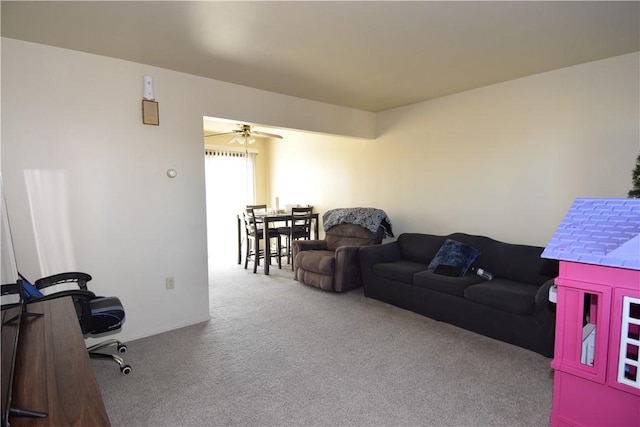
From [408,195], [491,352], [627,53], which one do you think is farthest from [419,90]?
[491,352]

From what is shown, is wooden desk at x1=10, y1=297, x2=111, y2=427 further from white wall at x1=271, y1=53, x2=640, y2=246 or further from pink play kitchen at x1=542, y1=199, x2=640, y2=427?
white wall at x1=271, y1=53, x2=640, y2=246

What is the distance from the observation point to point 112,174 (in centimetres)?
291

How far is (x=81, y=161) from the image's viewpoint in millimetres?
2768

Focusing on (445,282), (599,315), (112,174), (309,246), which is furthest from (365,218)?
(599,315)

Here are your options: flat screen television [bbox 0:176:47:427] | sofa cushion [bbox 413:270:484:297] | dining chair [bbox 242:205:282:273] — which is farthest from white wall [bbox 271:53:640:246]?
flat screen television [bbox 0:176:47:427]

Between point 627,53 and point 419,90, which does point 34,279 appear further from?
point 627,53

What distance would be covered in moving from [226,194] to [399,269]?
167 inches

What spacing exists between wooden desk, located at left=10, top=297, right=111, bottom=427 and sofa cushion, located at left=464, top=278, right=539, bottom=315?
2888mm

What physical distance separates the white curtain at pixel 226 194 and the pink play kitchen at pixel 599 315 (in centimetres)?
574

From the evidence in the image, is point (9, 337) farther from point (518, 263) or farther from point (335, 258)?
point (518, 263)

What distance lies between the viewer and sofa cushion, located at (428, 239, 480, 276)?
3533 mm

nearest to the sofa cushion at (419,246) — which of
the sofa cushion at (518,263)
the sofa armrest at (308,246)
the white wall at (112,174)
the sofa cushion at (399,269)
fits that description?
the sofa cushion at (399,269)

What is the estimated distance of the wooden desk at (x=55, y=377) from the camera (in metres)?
1.03

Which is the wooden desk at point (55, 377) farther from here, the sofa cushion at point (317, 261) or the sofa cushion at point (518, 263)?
the sofa cushion at point (518, 263)
